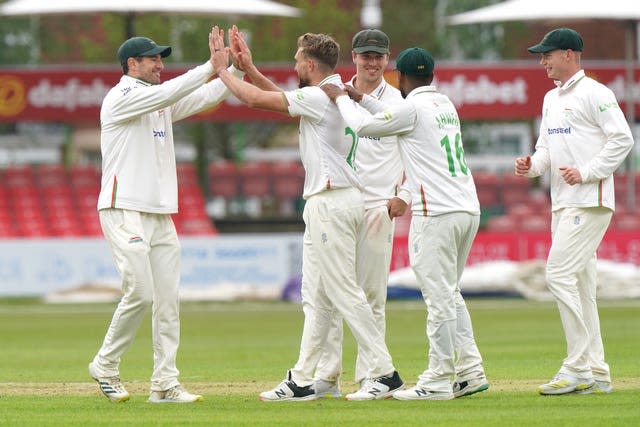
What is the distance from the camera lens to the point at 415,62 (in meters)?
9.40

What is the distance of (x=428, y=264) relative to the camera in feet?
30.5

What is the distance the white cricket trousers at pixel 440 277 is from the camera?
30.4 feet

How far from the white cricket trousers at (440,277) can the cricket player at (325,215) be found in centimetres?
33

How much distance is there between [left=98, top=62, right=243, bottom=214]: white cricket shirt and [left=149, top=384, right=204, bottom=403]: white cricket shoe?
3.87ft

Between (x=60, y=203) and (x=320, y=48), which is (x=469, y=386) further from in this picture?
(x=60, y=203)

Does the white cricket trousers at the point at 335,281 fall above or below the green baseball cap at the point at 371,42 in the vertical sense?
below

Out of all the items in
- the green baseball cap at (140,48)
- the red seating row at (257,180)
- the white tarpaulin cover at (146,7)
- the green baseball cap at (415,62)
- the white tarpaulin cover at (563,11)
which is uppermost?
the white tarpaulin cover at (146,7)

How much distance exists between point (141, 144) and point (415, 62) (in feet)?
6.18

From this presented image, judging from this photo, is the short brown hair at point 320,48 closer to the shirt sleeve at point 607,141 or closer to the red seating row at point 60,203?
the shirt sleeve at point 607,141

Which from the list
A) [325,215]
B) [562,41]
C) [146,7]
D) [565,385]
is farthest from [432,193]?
[146,7]

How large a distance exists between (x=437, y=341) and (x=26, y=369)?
4.57m

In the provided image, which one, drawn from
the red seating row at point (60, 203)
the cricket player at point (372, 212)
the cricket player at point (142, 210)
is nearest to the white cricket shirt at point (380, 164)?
the cricket player at point (372, 212)

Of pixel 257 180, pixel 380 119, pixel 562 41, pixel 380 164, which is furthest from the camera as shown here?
pixel 257 180

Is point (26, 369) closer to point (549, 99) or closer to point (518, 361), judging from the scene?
point (518, 361)
